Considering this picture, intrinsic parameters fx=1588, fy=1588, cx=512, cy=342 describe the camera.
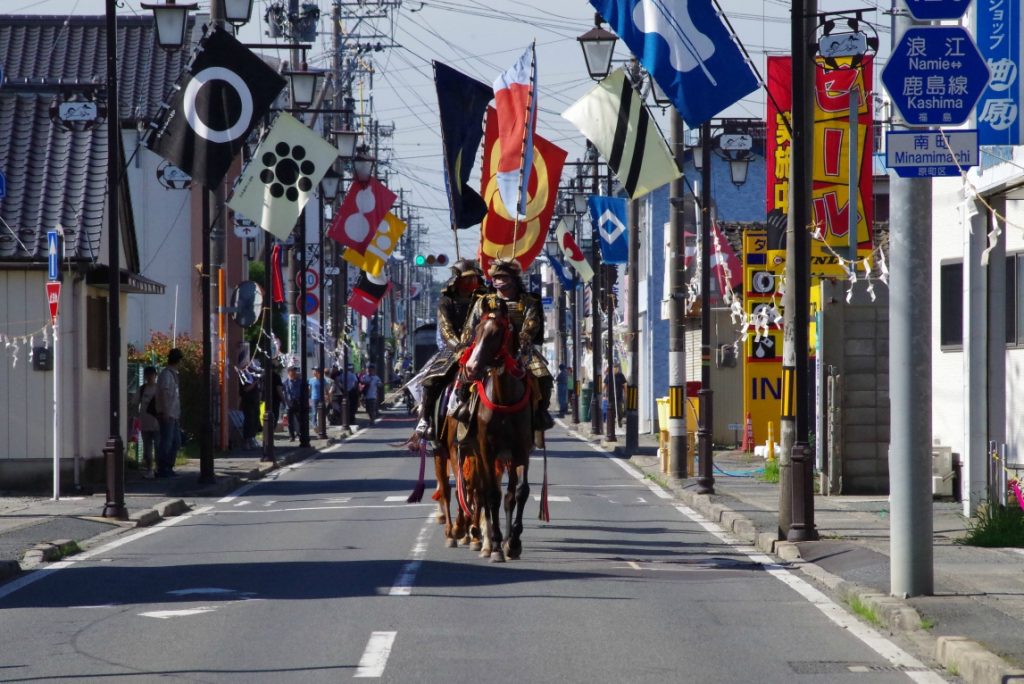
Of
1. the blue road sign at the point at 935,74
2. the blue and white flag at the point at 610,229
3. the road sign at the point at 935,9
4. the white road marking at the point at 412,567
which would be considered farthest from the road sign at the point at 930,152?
the blue and white flag at the point at 610,229

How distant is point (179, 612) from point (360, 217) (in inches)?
1060

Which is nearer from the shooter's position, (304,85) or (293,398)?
(304,85)

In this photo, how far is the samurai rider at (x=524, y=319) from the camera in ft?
48.5

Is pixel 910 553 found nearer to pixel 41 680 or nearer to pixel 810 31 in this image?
pixel 41 680

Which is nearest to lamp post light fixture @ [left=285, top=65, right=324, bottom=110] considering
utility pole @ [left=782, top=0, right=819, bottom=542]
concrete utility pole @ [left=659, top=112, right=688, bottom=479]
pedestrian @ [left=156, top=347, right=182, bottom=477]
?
pedestrian @ [left=156, top=347, right=182, bottom=477]

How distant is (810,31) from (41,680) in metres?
12.3

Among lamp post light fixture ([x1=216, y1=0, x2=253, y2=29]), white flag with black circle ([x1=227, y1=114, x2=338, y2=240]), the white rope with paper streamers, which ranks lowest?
the white rope with paper streamers

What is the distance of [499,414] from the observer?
14.6 meters

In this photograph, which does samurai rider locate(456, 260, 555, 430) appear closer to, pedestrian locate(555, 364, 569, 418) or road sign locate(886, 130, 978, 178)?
road sign locate(886, 130, 978, 178)

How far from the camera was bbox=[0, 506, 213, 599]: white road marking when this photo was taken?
45.4ft

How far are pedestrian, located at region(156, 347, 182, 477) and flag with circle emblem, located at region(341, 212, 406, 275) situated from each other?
1041 centimetres

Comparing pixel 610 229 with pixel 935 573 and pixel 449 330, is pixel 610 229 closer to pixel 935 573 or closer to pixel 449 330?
pixel 449 330

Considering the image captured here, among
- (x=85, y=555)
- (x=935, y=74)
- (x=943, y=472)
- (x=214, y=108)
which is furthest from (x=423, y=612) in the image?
(x=214, y=108)

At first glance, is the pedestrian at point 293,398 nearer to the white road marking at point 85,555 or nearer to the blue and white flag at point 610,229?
the blue and white flag at point 610,229
